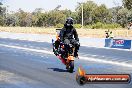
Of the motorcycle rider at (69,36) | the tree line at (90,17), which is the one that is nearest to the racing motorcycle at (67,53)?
the motorcycle rider at (69,36)

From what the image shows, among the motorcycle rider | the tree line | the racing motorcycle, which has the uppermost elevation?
the motorcycle rider

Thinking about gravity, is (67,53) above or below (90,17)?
above

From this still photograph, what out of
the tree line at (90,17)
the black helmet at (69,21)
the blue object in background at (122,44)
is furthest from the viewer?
the tree line at (90,17)

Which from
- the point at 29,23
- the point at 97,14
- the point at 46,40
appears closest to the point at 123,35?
the point at 46,40

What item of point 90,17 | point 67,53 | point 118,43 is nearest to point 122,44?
point 118,43

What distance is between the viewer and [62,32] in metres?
15.2

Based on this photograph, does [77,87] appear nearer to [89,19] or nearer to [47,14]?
[89,19]

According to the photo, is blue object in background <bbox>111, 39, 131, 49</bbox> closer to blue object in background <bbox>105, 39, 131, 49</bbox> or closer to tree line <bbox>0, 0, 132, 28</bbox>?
blue object in background <bbox>105, 39, 131, 49</bbox>

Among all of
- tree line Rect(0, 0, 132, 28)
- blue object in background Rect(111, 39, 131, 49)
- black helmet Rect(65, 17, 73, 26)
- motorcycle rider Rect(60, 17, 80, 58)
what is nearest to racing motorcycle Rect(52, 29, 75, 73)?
motorcycle rider Rect(60, 17, 80, 58)

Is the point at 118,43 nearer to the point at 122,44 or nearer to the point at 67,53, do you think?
the point at 122,44

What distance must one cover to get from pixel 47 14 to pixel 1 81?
405 feet

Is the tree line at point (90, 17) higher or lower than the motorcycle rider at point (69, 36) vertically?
lower

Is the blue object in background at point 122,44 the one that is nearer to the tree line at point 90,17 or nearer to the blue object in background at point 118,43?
the blue object in background at point 118,43

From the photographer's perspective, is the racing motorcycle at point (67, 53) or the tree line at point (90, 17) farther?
the tree line at point (90, 17)
